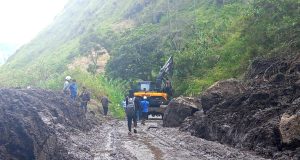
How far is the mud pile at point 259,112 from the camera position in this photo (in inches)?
491

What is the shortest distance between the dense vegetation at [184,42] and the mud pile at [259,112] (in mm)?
2133

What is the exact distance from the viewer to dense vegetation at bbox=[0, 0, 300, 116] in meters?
25.8

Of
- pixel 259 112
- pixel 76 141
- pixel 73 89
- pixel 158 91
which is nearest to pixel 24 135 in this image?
pixel 76 141

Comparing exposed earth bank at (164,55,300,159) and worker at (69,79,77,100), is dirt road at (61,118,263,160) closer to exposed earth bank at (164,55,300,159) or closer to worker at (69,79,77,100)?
exposed earth bank at (164,55,300,159)

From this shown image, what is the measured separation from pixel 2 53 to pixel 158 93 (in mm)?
131749

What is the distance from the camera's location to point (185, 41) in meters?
40.1

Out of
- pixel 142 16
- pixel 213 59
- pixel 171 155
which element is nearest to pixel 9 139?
pixel 171 155

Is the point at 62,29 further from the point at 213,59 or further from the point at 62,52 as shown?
the point at 213,59

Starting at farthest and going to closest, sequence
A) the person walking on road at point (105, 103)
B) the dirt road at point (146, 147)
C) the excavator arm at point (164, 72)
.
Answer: the excavator arm at point (164, 72) < the person walking on road at point (105, 103) < the dirt road at point (146, 147)

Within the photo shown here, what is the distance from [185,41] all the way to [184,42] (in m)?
0.14

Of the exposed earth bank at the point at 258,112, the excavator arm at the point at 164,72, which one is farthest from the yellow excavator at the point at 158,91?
the exposed earth bank at the point at 258,112

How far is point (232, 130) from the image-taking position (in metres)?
15.7

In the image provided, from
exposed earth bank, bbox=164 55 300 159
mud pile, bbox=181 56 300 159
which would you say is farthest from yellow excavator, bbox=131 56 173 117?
mud pile, bbox=181 56 300 159

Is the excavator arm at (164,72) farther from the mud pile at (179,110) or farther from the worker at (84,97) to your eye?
the mud pile at (179,110)
